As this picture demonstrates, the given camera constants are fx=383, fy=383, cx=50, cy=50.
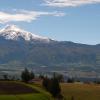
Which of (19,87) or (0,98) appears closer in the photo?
(0,98)

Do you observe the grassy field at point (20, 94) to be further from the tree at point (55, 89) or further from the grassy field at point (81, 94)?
the grassy field at point (81, 94)

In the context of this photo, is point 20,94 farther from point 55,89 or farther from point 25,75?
point 25,75

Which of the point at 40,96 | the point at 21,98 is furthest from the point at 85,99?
the point at 21,98

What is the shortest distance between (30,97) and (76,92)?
112ft

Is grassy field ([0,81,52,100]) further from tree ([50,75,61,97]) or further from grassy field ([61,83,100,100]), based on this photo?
grassy field ([61,83,100,100])

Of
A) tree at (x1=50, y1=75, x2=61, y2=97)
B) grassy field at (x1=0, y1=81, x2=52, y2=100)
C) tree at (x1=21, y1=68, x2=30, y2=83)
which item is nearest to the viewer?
grassy field at (x1=0, y1=81, x2=52, y2=100)

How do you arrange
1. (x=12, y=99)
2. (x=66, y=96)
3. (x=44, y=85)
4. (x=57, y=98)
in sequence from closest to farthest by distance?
(x=12, y=99) < (x=57, y=98) < (x=66, y=96) < (x=44, y=85)

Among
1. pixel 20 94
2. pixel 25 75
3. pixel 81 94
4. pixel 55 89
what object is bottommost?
pixel 81 94

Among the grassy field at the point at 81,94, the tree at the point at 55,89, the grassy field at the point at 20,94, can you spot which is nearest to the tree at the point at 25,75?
the grassy field at the point at 81,94

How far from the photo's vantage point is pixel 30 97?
102 meters

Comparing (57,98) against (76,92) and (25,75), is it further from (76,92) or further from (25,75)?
(25,75)

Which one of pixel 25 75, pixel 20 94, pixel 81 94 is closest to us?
pixel 20 94

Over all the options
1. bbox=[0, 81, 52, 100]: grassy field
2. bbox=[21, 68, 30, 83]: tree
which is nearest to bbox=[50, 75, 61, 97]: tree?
bbox=[0, 81, 52, 100]: grassy field

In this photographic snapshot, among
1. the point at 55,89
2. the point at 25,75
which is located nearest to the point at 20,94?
the point at 55,89
